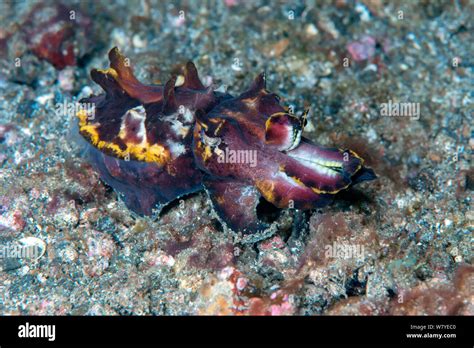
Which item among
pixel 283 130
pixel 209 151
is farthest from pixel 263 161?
pixel 209 151

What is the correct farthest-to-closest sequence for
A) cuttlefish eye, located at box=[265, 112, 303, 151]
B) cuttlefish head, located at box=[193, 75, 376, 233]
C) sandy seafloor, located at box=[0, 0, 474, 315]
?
sandy seafloor, located at box=[0, 0, 474, 315] < cuttlefish head, located at box=[193, 75, 376, 233] < cuttlefish eye, located at box=[265, 112, 303, 151]

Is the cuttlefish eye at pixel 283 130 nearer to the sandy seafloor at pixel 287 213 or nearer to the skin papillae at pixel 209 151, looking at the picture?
the skin papillae at pixel 209 151

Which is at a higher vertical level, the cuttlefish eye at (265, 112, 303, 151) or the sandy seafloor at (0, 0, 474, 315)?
the cuttlefish eye at (265, 112, 303, 151)

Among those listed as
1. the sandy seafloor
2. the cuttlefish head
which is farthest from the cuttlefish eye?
the sandy seafloor

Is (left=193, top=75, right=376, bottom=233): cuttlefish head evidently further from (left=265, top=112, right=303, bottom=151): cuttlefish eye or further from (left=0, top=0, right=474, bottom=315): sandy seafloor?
(left=0, top=0, right=474, bottom=315): sandy seafloor

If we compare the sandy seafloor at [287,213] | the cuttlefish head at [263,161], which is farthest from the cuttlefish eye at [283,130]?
the sandy seafloor at [287,213]

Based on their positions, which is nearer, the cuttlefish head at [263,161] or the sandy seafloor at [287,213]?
the cuttlefish head at [263,161]

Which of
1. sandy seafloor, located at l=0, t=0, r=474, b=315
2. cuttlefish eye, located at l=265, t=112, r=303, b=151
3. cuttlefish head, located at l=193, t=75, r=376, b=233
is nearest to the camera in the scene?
cuttlefish eye, located at l=265, t=112, r=303, b=151

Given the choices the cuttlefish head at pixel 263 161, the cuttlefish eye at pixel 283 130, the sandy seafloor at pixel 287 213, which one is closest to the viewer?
the cuttlefish eye at pixel 283 130
